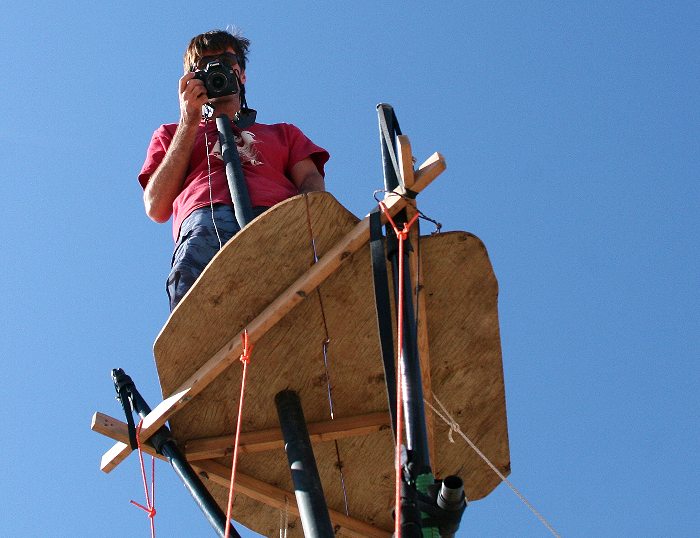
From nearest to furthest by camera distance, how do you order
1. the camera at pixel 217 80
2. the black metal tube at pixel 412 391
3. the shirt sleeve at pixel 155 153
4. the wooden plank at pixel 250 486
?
the black metal tube at pixel 412 391 → the wooden plank at pixel 250 486 → the camera at pixel 217 80 → the shirt sleeve at pixel 155 153

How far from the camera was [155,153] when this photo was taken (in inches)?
238

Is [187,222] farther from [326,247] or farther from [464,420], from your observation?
[464,420]

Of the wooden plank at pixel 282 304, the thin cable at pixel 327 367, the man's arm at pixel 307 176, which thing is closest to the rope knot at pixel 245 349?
the wooden plank at pixel 282 304

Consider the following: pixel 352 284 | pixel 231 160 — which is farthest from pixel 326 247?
pixel 231 160

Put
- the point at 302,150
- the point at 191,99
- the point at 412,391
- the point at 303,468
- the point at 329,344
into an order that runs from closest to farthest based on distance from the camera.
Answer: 1. the point at 412,391
2. the point at 303,468
3. the point at 329,344
4. the point at 191,99
5. the point at 302,150

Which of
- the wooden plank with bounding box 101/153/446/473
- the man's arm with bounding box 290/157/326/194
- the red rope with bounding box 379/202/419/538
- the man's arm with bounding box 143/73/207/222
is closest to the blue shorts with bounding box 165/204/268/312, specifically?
the man's arm with bounding box 143/73/207/222

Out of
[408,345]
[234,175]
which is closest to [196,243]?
[234,175]

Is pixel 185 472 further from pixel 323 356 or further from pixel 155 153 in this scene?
pixel 155 153

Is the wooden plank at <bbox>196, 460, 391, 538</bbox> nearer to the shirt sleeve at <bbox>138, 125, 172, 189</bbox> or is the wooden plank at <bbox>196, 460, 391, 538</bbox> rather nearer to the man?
the man

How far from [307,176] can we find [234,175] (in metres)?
0.80

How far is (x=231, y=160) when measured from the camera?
17.9 feet

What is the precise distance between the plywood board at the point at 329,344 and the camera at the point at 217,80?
1.34 metres

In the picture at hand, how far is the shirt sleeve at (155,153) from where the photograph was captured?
6.00 meters

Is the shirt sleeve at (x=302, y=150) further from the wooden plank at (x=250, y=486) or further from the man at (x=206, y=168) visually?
the wooden plank at (x=250, y=486)
